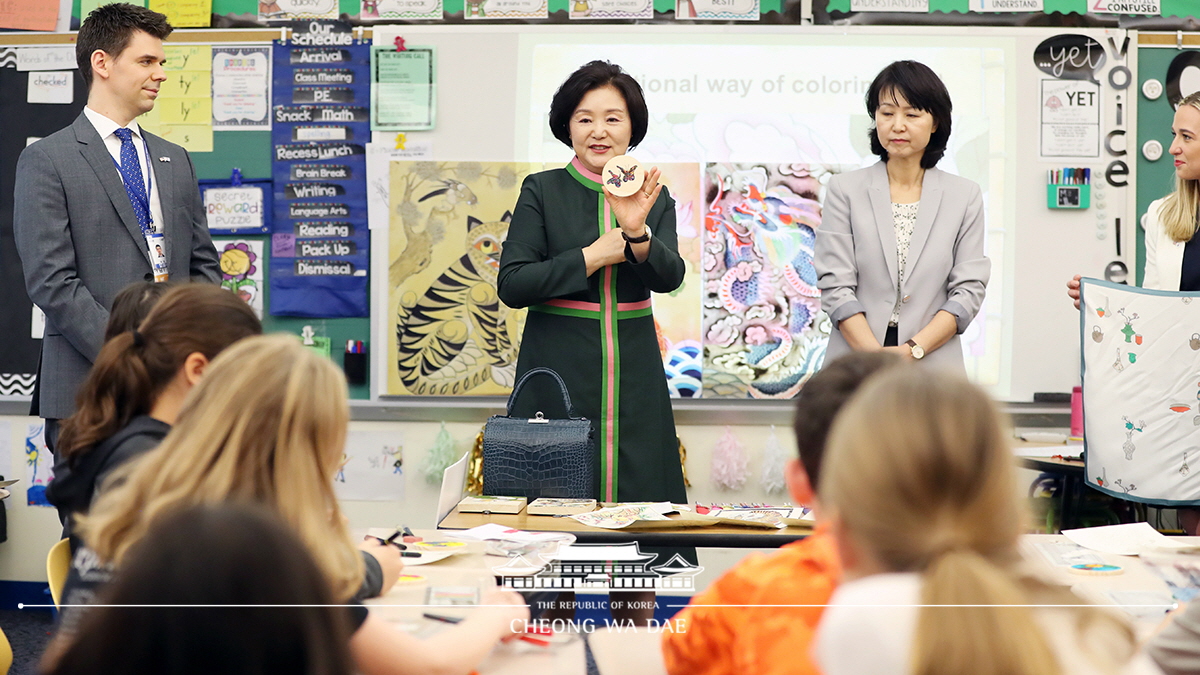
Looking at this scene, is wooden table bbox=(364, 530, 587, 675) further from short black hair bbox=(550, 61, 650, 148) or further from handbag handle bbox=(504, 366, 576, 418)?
short black hair bbox=(550, 61, 650, 148)

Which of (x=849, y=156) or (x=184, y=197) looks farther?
(x=849, y=156)

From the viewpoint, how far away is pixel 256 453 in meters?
1.17

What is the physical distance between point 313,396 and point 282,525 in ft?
1.67

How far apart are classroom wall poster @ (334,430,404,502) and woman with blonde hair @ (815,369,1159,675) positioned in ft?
10.9

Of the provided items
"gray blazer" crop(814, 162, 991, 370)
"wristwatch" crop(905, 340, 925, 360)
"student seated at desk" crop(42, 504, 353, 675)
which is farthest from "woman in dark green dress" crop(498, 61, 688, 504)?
"student seated at desk" crop(42, 504, 353, 675)

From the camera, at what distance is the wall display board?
3959 millimetres

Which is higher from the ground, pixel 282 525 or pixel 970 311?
pixel 970 311

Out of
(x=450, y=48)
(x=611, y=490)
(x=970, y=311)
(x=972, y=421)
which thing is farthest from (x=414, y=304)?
(x=972, y=421)

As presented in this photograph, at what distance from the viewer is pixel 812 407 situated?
4.51 feet

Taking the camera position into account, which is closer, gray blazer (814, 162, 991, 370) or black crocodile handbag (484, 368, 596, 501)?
black crocodile handbag (484, 368, 596, 501)

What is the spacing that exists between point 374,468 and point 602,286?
66.1 inches

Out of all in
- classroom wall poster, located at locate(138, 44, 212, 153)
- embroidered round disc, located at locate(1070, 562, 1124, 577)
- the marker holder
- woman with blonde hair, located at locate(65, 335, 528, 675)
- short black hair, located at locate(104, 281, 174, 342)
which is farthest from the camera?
classroom wall poster, located at locate(138, 44, 212, 153)

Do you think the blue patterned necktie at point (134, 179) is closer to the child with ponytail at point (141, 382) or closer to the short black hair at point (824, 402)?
the child with ponytail at point (141, 382)

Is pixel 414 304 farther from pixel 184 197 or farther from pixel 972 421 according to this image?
pixel 972 421
